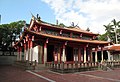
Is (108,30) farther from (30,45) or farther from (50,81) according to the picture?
(50,81)

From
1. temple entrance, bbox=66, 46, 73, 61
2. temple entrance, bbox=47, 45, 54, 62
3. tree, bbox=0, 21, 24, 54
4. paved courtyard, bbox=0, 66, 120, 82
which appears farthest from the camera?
tree, bbox=0, 21, 24, 54

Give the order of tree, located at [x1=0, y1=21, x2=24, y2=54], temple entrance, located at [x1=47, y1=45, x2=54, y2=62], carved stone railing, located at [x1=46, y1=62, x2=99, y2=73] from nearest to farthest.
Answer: carved stone railing, located at [x1=46, y1=62, x2=99, y2=73] < temple entrance, located at [x1=47, y1=45, x2=54, y2=62] < tree, located at [x1=0, y1=21, x2=24, y2=54]

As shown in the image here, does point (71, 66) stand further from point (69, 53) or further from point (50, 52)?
point (69, 53)

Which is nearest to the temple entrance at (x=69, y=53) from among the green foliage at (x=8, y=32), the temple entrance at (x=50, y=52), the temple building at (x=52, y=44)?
the temple building at (x=52, y=44)

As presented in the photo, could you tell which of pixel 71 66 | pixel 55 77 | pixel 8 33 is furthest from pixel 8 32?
pixel 55 77

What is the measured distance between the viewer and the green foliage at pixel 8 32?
40597 mm

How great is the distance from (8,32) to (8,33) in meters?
0.27

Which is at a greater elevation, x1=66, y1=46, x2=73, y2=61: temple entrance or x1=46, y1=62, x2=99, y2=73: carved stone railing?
x1=66, y1=46, x2=73, y2=61: temple entrance

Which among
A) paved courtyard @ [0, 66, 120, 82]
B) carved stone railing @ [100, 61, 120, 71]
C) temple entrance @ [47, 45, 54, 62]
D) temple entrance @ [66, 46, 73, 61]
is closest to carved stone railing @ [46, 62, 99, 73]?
carved stone railing @ [100, 61, 120, 71]

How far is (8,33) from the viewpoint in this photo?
41375 millimetres

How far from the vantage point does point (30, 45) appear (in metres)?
20.9

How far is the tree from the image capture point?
40544 millimetres

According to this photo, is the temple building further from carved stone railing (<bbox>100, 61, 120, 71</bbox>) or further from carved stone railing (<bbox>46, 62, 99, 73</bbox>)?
carved stone railing (<bbox>100, 61, 120, 71</bbox>)

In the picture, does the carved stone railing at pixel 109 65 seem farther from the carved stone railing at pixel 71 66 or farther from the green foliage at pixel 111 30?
the green foliage at pixel 111 30
